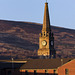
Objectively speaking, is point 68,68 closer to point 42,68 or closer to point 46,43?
point 42,68

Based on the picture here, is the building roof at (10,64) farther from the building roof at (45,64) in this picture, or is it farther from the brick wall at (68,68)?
the brick wall at (68,68)

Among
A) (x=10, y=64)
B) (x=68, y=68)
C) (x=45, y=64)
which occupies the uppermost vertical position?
(x=10, y=64)

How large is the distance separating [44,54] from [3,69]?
35620 mm

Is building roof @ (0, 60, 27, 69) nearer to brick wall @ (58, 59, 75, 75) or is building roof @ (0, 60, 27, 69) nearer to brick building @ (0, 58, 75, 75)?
brick building @ (0, 58, 75, 75)

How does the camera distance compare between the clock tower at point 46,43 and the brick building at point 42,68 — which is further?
the clock tower at point 46,43

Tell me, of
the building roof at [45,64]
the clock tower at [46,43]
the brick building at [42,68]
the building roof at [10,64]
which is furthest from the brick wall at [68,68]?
the clock tower at [46,43]

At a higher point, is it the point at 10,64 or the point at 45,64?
the point at 10,64

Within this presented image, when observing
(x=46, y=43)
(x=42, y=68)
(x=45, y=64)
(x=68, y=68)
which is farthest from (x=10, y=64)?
(x=46, y=43)

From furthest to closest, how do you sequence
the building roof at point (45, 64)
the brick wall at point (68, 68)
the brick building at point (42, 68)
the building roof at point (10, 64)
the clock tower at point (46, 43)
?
1. the clock tower at point (46, 43)
2. the building roof at point (10, 64)
3. the building roof at point (45, 64)
4. the brick building at point (42, 68)
5. the brick wall at point (68, 68)

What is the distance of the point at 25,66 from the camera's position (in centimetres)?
10750

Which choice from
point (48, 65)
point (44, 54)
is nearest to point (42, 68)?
point (48, 65)

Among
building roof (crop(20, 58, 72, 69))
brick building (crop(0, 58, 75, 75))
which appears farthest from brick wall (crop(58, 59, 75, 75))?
building roof (crop(20, 58, 72, 69))

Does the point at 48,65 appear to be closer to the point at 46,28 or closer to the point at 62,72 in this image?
the point at 62,72

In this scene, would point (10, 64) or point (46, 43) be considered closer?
point (10, 64)
